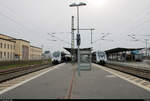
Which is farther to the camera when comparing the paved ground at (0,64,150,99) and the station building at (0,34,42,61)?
the station building at (0,34,42,61)

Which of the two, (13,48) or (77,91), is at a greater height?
(13,48)

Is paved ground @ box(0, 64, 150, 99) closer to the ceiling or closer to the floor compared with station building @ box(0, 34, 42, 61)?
closer to the floor

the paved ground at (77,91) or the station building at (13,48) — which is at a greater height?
the station building at (13,48)

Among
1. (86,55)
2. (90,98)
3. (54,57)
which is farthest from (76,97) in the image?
(54,57)

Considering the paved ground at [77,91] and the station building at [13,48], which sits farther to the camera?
the station building at [13,48]

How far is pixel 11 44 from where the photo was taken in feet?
216

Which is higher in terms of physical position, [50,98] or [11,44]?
[11,44]

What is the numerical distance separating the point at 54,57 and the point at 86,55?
63.7ft

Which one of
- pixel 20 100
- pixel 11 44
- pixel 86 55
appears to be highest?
pixel 11 44

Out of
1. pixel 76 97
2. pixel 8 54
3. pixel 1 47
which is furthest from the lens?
pixel 8 54

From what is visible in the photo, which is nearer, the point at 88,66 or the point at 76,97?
the point at 76,97

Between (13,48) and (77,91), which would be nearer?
(77,91)

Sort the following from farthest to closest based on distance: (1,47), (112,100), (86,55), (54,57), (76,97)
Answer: (1,47) < (54,57) < (86,55) < (76,97) < (112,100)

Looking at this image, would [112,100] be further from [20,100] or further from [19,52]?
[19,52]
